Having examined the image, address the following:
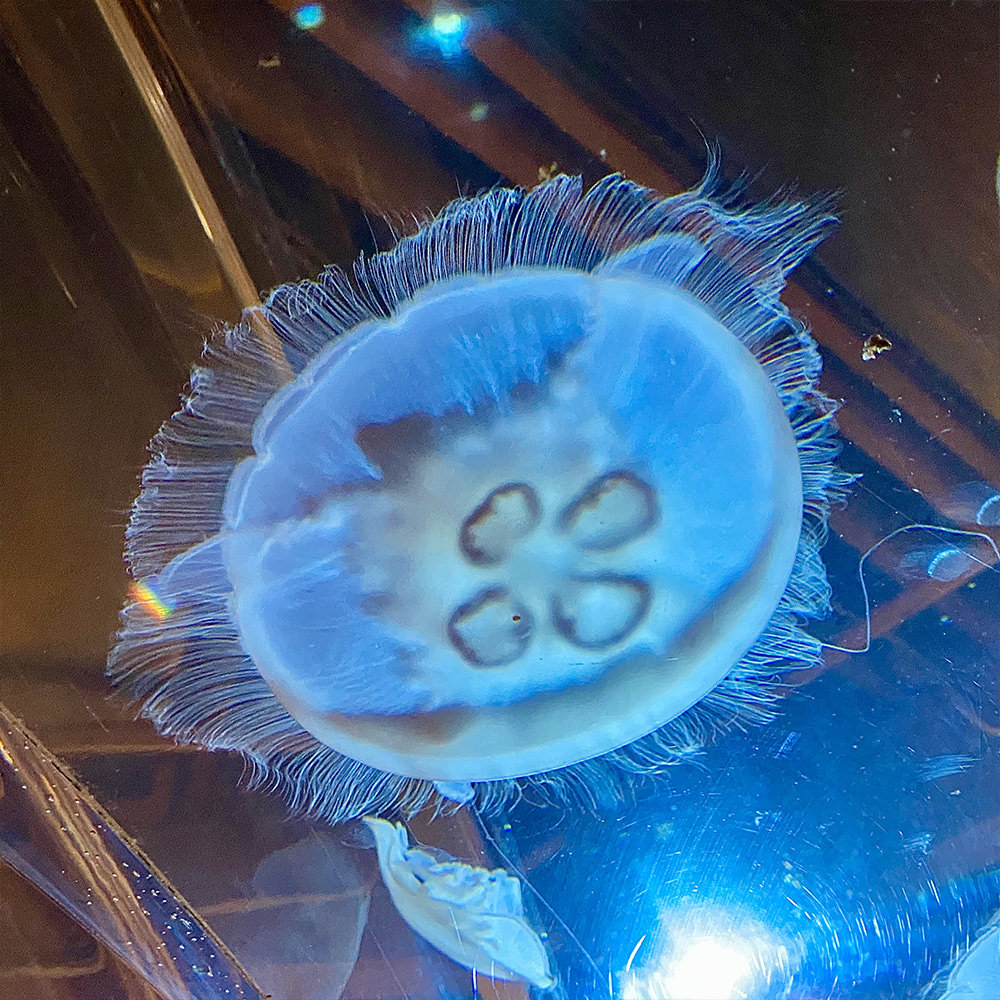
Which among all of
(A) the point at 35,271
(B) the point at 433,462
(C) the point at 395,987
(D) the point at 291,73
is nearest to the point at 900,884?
(C) the point at 395,987

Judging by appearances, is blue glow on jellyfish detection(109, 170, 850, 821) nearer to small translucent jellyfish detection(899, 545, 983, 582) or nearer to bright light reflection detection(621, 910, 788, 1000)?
small translucent jellyfish detection(899, 545, 983, 582)

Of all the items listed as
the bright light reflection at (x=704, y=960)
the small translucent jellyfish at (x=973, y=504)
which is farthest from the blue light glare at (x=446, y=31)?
the bright light reflection at (x=704, y=960)

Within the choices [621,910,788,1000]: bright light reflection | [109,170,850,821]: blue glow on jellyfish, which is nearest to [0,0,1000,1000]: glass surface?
[621,910,788,1000]: bright light reflection

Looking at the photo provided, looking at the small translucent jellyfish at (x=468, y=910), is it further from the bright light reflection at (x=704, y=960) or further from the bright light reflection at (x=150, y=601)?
the bright light reflection at (x=150, y=601)

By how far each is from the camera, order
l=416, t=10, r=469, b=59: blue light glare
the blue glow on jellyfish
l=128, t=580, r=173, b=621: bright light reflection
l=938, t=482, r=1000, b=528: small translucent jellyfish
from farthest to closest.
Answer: l=938, t=482, r=1000, b=528: small translucent jellyfish → l=416, t=10, r=469, b=59: blue light glare → l=128, t=580, r=173, b=621: bright light reflection → the blue glow on jellyfish

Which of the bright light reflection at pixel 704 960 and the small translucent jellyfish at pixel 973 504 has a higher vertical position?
the small translucent jellyfish at pixel 973 504

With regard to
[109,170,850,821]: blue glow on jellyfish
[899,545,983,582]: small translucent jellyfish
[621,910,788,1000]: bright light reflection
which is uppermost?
[899,545,983,582]: small translucent jellyfish
